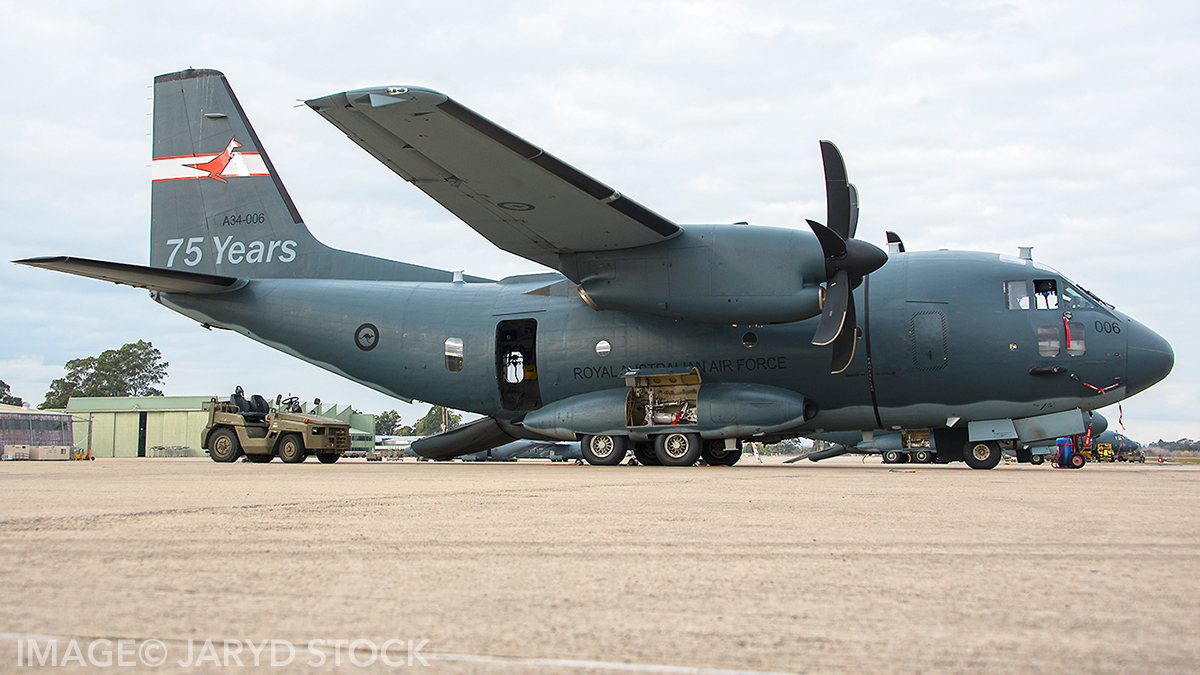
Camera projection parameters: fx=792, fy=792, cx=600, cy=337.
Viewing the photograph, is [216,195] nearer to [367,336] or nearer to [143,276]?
[143,276]

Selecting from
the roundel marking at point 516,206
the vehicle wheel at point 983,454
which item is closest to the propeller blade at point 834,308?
the vehicle wheel at point 983,454

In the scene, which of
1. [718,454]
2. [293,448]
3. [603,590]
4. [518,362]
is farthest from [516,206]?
[293,448]

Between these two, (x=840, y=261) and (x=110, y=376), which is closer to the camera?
(x=840, y=261)

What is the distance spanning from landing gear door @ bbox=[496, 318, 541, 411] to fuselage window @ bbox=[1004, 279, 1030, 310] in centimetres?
819

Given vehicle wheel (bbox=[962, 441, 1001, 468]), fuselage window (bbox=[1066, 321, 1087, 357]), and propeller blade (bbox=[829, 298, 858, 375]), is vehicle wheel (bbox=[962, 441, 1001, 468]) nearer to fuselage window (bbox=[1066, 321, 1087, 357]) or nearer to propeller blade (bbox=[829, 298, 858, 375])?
fuselage window (bbox=[1066, 321, 1087, 357])

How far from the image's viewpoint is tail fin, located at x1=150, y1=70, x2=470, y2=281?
17625 mm

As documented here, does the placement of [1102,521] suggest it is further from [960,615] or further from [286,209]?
[286,209]

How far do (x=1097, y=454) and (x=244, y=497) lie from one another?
4511 centimetres

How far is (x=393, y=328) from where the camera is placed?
623 inches

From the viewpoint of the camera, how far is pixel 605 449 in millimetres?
14398

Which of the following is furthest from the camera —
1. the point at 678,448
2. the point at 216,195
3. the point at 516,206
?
the point at 216,195

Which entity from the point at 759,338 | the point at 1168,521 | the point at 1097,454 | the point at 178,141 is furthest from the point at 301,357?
the point at 1097,454

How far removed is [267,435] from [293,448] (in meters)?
0.84

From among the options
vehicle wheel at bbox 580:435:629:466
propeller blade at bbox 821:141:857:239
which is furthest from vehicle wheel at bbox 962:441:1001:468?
vehicle wheel at bbox 580:435:629:466
